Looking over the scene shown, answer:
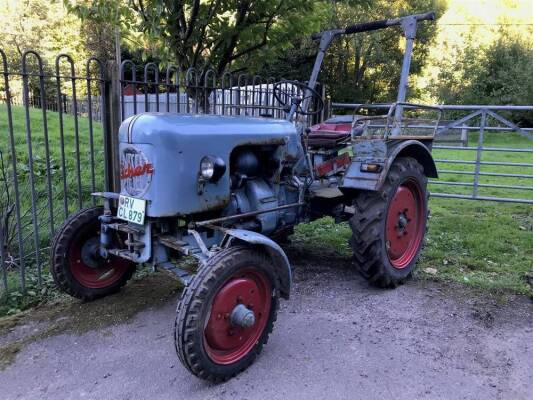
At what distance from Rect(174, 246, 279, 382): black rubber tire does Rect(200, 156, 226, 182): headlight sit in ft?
1.68

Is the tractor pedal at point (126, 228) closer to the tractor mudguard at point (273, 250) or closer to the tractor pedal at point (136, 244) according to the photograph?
the tractor pedal at point (136, 244)

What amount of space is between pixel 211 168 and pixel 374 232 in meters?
1.47

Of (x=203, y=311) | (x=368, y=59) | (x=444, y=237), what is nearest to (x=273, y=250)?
(x=203, y=311)

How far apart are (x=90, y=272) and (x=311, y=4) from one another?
3105 mm

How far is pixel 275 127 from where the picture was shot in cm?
359

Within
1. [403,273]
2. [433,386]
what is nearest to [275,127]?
[403,273]

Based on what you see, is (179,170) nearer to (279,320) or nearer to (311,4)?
(279,320)

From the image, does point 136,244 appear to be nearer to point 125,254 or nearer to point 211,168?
point 125,254

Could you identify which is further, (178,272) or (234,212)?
(234,212)

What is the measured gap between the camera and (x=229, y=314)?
2730mm

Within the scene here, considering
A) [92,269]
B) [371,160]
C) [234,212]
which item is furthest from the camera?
[371,160]

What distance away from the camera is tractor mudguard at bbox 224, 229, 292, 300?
9.20 feet

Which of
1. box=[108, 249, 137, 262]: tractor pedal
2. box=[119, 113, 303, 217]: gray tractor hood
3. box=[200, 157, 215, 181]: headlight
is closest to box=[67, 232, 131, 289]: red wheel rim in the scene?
box=[108, 249, 137, 262]: tractor pedal

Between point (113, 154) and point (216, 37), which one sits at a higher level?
point (216, 37)
